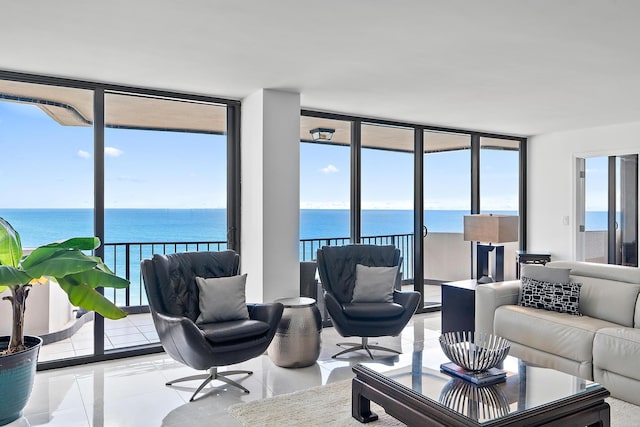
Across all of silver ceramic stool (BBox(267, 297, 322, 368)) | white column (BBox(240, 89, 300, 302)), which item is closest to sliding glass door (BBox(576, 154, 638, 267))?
white column (BBox(240, 89, 300, 302))

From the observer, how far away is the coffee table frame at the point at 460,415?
7.70 feet

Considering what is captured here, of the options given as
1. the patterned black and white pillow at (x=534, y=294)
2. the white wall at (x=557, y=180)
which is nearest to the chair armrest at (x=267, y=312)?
the patterned black and white pillow at (x=534, y=294)

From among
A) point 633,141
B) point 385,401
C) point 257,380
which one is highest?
point 633,141

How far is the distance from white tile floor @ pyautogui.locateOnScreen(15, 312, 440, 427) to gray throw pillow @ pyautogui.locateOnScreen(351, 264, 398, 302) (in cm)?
54

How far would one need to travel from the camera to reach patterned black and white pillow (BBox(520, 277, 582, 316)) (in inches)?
161

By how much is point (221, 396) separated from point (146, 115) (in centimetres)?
286

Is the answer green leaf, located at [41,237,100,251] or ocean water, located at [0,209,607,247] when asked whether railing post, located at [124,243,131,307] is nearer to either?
ocean water, located at [0,209,607,247]

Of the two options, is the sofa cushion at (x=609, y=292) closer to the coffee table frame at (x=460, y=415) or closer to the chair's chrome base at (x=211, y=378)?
the coffee table frame at (x=460, y=415)

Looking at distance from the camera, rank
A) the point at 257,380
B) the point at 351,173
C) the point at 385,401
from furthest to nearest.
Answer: the point at 351,173, the point at 257,380, the point at 385,401

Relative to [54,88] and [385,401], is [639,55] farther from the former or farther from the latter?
[54,88]

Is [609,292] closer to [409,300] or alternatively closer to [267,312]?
[409,300]

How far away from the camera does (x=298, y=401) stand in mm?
3434

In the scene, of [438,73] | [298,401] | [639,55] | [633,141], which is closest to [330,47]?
[438,73]

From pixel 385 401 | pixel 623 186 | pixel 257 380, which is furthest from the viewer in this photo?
pixel 623 186
